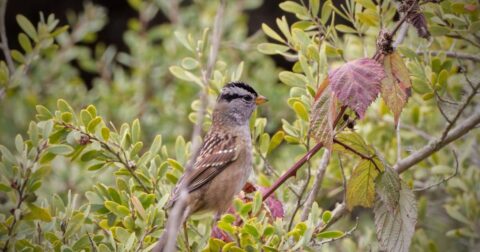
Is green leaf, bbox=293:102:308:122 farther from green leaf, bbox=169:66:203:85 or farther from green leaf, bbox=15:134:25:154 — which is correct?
green leaf, bbox=15:134:25:154

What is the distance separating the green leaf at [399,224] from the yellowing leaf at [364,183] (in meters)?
0.11

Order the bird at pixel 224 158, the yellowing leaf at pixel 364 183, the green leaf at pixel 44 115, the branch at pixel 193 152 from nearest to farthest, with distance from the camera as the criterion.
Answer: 1. the branch at pixel 193 152
2. the yellowing leaf at pixel 364 183
3. the green leaf at pixel 44 115
4. the bird at pixel 224 158

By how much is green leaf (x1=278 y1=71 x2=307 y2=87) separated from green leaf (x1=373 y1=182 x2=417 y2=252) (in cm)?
72

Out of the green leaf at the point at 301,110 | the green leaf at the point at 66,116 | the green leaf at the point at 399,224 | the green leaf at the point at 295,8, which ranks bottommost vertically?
the green leaf at the point at 399,224

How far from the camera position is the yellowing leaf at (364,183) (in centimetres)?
251

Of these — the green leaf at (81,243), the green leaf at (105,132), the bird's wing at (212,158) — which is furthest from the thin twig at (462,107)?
the green leaf at (81,243)

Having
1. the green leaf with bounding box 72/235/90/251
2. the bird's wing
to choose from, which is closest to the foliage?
the green leaf with bounding box 72/235/90/251

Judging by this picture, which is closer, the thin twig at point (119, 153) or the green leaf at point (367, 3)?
the thin twig at point (119, 153)

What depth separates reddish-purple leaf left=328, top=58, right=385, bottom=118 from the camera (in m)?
2.25

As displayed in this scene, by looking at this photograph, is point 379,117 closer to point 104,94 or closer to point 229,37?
point 229,37

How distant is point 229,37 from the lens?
17.6ft

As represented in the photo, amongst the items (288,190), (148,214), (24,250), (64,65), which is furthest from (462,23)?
(64,65)

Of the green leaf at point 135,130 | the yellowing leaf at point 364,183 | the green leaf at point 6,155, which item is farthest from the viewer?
the green leaf at point 135,130

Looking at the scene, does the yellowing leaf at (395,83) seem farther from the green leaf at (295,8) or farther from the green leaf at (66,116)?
the green leaf at (66,116)
